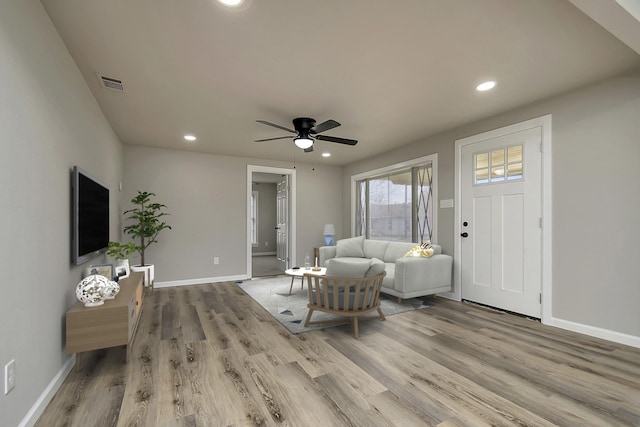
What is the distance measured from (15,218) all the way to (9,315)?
481mm

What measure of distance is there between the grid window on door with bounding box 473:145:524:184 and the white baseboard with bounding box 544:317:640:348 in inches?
63.5

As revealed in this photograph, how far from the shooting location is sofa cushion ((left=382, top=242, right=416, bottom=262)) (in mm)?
4707

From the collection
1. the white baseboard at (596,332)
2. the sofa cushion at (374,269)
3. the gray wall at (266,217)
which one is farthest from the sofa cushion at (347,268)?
the gray wall at (266,217)

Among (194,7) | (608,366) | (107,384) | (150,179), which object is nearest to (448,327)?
(608,366)

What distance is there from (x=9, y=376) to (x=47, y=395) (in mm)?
572

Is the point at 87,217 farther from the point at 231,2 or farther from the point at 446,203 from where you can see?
the point at 446,203

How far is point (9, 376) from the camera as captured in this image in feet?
4.55

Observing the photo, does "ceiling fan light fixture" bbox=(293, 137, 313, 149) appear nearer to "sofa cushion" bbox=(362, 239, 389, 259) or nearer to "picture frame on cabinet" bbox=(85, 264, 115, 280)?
"picture frame on cabinet" bbox=(85, 264, 115, 280)

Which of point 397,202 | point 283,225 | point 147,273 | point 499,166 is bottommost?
point 147,273

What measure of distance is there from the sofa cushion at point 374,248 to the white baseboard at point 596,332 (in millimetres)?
2483

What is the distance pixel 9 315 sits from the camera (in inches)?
55.3

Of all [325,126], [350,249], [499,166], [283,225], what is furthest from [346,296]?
[283,225]

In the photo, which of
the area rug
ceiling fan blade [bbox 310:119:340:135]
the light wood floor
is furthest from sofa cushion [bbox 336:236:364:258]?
ceiling fan blade [bbox 310:119:340:135]

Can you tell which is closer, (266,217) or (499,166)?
(499,166)
